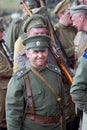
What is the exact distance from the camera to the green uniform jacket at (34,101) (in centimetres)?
434

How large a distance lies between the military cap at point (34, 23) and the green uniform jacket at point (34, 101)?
2.82ft

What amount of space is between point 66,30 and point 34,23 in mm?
1293

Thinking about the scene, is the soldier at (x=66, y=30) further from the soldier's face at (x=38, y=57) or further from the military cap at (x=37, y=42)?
the soldier's face at (x=38, y=57)

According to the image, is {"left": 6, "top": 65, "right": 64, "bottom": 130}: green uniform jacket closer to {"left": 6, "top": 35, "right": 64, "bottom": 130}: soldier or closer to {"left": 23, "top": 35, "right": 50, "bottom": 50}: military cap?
{"left": 6, "top": 35, "right": 64, "bottom": 130}: soldier

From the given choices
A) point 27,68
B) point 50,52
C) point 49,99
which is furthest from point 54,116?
point 50,52

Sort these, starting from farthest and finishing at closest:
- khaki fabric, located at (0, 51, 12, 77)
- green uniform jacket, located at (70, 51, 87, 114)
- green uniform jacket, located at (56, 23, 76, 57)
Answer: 1. green uniform jacket, located at (56, 23, 76, 57)
2. khaki fabric, located at (0, 51, 12, 77)
3. green uniform jacket, located at (70, 51, 87, 114)

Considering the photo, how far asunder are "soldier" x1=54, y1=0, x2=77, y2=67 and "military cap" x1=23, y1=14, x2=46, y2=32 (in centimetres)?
88

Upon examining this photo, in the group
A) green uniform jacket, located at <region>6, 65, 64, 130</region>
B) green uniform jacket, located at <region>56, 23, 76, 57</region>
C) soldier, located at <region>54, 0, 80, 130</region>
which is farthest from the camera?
green uniform jacket, located at <region>56, 23, 76, 57</region>

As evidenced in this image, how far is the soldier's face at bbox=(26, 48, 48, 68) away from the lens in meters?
4.36

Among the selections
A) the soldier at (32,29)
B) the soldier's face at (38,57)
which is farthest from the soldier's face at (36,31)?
the soldier's face at (38,57)

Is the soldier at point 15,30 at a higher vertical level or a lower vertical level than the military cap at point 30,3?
lower

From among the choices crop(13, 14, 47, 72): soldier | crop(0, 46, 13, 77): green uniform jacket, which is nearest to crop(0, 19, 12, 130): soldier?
crop(0, 46, 13, 77): green uniform jacket

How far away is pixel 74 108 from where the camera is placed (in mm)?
6152

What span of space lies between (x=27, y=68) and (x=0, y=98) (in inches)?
63.6
